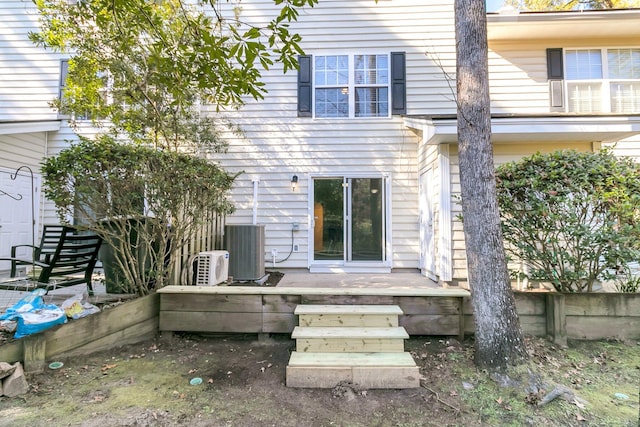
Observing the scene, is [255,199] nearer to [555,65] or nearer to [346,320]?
[346,320]

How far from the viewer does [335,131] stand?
625 cm

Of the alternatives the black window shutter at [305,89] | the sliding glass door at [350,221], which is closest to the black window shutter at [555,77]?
the sliding glass door at [350,221]

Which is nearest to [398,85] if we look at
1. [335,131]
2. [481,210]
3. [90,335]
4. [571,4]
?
[335,131]

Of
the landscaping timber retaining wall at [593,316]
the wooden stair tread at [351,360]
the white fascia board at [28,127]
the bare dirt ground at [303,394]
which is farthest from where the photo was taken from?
the white fascia board at [28,127]

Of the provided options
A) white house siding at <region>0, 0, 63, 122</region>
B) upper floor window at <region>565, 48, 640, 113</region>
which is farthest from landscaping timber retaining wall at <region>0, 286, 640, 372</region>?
white house siding at <region>0, 0, 63, 122</region>

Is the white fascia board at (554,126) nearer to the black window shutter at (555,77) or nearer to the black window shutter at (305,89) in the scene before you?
the black window shutter at (555,77)

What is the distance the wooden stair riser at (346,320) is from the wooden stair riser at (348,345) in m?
0.26

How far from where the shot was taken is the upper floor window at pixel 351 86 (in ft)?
20.5

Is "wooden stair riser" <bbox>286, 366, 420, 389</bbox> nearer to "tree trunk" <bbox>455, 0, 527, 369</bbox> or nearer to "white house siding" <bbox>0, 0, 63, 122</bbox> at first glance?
"tree trunk" <bbox>455, 0, 527, 369</bbox>

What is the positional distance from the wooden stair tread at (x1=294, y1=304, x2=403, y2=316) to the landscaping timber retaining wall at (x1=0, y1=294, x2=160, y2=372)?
1493mm

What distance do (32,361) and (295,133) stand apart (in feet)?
17.1

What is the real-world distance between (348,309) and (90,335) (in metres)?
2.20

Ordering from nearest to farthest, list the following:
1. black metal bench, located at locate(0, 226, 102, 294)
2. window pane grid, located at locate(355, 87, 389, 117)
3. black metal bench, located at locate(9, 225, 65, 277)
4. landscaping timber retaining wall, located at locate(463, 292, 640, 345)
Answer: landscaping timber retaining wall, located at locate(463, 292, 640, 345)
black metal bench, located at locate(0, 226, 102, 294)
black metal bench, located at locate(9, 225, 65, 277)
window pane grid, located at locate(355, 87, 389, 117)

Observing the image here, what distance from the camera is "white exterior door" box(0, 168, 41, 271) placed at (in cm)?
575
